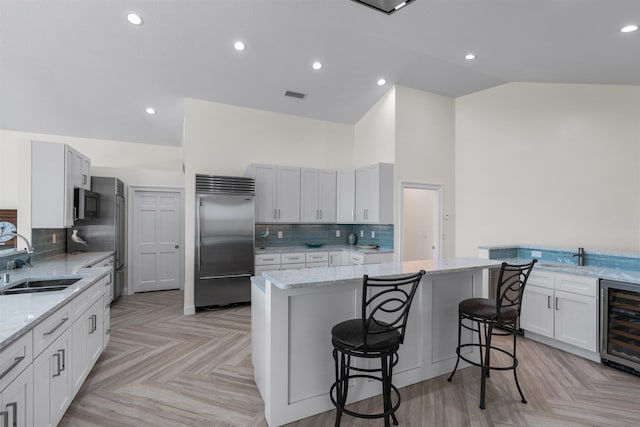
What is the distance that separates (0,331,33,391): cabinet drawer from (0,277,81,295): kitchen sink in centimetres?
91

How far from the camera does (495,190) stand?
15.8 feet

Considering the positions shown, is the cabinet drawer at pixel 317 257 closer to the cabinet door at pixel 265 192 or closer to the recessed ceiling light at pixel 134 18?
the cabinet door at pixel 265 192

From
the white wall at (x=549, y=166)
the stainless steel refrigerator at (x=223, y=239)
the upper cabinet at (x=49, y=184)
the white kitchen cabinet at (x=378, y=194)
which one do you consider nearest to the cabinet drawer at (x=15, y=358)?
the upper cabinet at (x=49, y=184)

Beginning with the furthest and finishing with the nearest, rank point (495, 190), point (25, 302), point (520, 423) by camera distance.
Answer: point (495, 190) → point (520, 423) → point (25, 302)

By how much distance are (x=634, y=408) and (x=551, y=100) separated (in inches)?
150

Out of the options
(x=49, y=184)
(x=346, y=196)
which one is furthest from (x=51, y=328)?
(x=346, y=196)

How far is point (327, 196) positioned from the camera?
5484 millimetres

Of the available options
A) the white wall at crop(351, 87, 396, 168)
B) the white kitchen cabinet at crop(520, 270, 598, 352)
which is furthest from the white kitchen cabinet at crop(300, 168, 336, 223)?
the white kitchen cabinet at crop(520, 270, 598, 352)

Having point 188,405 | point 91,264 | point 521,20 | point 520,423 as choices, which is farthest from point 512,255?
point 91,264

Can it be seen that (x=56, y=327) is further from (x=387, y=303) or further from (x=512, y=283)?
(x=512, y=283)

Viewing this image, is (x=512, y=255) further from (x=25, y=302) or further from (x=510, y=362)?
(x=25, y=302)

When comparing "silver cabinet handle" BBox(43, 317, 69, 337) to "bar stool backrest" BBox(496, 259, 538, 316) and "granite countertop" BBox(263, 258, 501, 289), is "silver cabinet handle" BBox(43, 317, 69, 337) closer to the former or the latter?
"granite countertop" BBox(263, 258, 501, 289)

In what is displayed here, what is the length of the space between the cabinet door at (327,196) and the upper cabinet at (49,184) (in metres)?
3.55

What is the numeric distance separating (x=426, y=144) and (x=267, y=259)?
338 cm
